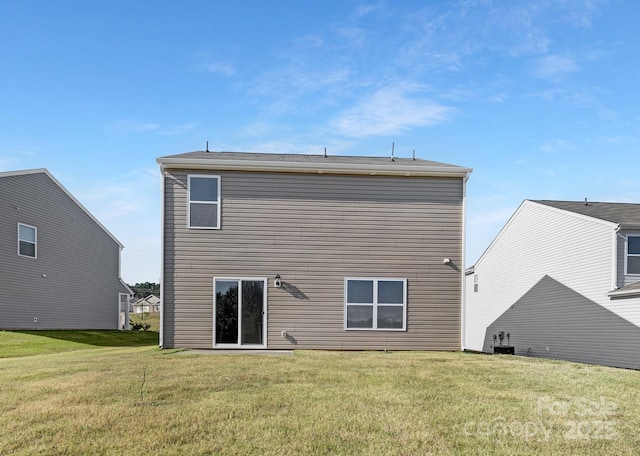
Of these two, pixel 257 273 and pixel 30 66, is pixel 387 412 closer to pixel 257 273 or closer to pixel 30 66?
pixel 257 273

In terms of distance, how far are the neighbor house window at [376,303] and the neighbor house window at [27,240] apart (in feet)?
43.1

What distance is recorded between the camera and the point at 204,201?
1245 centimetres

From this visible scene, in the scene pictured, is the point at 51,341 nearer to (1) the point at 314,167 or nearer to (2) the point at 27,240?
(2) the point at 27,240

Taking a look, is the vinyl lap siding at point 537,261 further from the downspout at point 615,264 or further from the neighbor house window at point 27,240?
the neighbor house window at point 27,240

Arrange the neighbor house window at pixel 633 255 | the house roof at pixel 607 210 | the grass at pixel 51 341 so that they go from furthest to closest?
the house roof at pixel 607 210 → the neighbor house window at pixel 633 255 → the grass at pixel 51 341

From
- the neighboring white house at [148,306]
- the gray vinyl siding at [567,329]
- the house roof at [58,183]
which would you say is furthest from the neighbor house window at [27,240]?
the neighboring white house at [148,306]

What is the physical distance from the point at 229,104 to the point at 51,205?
35.4 ft

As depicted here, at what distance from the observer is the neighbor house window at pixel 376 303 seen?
1253 cm

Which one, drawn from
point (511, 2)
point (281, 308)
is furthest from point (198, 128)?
point (511, 2)

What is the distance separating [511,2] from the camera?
13.5 meters

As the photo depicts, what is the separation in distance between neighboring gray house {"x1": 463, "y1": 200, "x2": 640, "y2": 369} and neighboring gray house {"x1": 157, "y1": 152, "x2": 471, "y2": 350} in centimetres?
199

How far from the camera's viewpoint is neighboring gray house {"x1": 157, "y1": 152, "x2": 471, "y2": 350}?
1228 cm

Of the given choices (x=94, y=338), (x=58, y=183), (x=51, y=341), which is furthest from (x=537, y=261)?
(x=58, y=183)

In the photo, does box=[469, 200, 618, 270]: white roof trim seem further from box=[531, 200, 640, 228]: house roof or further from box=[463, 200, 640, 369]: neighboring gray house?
box=[531, 200, 640, 228]: house roof
